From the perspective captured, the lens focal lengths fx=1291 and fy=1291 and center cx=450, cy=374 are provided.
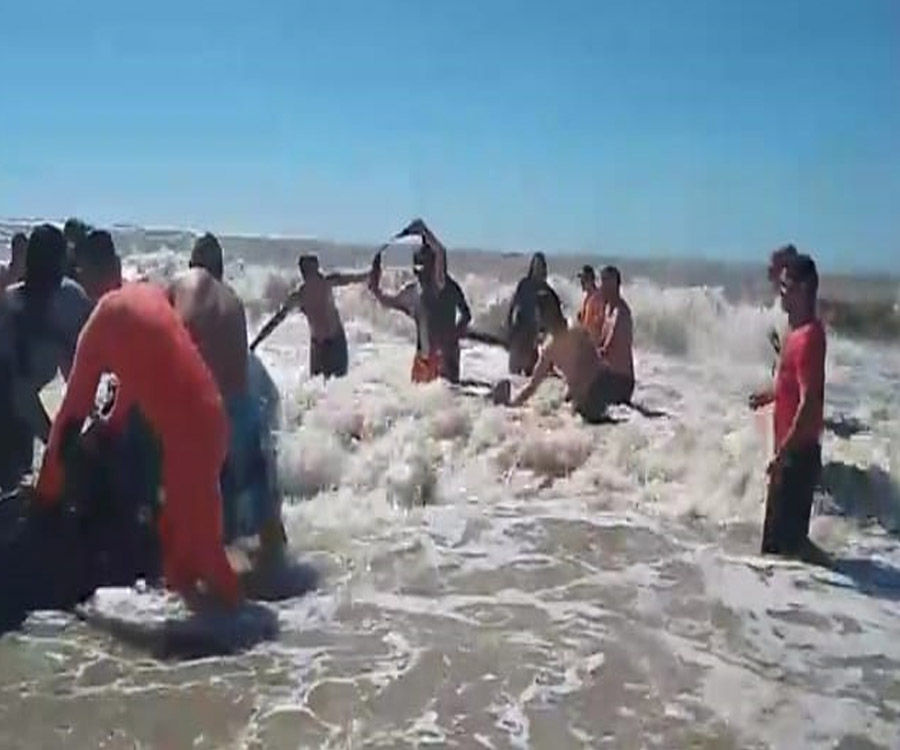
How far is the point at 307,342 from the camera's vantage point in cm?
765

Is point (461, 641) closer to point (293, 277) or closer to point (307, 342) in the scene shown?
point (307, 342)

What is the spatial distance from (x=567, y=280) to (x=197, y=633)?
35.8 ft

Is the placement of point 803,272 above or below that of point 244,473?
above

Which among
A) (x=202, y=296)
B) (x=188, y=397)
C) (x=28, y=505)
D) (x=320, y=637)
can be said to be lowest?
(x=320, y=637)

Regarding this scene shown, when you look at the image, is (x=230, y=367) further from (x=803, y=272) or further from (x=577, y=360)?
(x=577, y=360)

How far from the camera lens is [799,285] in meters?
3.86

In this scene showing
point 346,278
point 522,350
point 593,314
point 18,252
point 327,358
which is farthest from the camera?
point 522,350

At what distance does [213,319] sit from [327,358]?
3897mm

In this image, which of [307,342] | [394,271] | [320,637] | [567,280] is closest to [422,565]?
[320,637]

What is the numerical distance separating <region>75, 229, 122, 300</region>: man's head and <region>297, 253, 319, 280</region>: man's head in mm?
3696

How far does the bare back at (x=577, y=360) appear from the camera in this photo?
6.55 meters

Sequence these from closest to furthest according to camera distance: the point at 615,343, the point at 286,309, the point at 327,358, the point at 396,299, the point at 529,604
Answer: the point at 529,604, the point at 615,343, the point at 286,309, the point at 327,358, the point at 396,299

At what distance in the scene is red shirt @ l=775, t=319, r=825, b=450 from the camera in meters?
3.89

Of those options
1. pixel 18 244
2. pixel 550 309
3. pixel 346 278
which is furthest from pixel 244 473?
pixel 346 278
